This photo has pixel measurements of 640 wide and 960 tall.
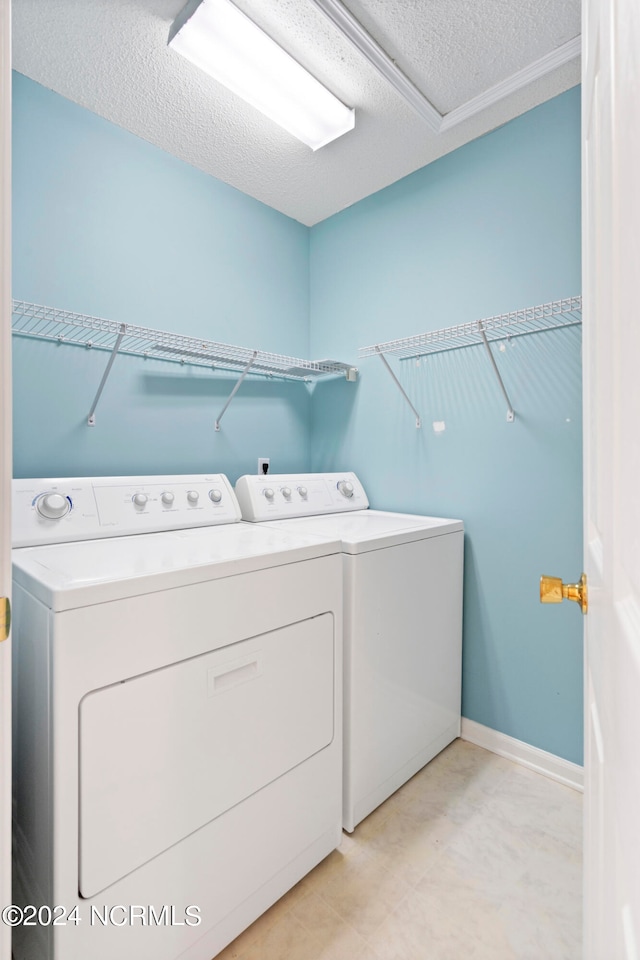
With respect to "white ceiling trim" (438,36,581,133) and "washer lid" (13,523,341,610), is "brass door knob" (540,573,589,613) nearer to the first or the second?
"washer lid" (13,523,341,610)

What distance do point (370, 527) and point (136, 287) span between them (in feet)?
4.59

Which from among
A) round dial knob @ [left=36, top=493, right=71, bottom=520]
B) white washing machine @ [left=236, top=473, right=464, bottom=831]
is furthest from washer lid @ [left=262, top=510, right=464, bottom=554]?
round dial knob @ [left=36, top=493, right=71, bottom=520]

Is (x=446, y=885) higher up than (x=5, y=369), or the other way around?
(x=5, y=369)

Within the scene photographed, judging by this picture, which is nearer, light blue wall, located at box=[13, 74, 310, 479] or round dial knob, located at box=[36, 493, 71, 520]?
round dial knob, located at box=[36, 493, 71, 520]

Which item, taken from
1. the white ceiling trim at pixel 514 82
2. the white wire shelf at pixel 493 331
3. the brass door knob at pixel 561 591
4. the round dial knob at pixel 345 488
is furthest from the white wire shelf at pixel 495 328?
the brass door knob at pixel 561 591

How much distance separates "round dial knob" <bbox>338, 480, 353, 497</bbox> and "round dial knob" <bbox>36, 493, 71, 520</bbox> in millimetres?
1279

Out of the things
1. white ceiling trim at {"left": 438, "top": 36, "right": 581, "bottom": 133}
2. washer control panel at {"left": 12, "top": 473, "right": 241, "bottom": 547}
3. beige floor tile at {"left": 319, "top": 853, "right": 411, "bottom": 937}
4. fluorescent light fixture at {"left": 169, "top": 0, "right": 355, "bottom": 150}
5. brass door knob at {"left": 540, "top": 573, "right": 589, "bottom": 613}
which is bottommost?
beige floor tile at {"left": 319, "top": 853, "right": 411, "bottom": 937}

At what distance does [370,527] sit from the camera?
5.82 feet

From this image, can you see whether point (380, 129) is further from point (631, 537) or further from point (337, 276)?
point (631, 537)

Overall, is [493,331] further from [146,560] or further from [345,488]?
[146,560]

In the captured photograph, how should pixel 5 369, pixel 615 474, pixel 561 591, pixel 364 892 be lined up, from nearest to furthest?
pixel 615 474
pixel 5 369
pixel 561 591
pixel 364 892

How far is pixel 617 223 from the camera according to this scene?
0.43 m

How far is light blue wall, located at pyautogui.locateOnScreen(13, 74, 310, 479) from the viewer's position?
5.43ft

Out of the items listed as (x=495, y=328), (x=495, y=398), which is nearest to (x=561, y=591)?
(x=495, y=398)
